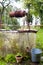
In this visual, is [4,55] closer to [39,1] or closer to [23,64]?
[23,64]

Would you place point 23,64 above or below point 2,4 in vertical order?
below

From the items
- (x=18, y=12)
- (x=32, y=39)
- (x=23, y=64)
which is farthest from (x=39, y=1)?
(x=23, y=64)

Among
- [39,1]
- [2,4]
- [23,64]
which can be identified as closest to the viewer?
[23,64]

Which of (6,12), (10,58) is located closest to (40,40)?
(6,12)

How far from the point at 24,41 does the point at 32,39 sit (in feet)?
1.02

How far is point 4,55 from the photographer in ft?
19.7

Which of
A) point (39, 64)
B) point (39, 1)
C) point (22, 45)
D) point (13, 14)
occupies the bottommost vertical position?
point (39, 64)

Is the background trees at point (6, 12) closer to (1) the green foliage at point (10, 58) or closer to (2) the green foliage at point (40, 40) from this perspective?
(2) the green foliage at point (40, 40)

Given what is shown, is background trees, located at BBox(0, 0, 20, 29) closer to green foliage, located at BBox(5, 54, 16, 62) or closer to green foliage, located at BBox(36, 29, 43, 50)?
green foliage, located at BBox(36, 29, 43, 50)

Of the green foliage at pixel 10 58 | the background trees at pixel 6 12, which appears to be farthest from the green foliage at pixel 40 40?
the green foliage at pixel 10 58

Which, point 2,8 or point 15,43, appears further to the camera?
point 2,8

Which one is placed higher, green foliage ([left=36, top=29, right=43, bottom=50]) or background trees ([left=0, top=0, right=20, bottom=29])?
background trees ([left=0, top=0, right=20, bottom=29])

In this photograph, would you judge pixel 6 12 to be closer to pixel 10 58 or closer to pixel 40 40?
pixel 40 40

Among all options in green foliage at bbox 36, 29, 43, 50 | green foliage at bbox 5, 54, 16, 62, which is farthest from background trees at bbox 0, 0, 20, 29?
green foliage at bbox 5, 54, 16, 62
